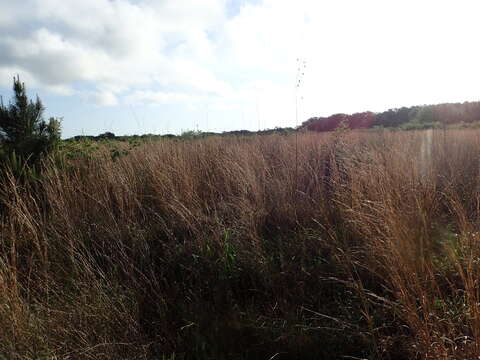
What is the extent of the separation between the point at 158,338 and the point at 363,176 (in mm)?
2286

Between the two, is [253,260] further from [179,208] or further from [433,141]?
[433,141]

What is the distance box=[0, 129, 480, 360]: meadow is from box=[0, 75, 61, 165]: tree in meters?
1.13

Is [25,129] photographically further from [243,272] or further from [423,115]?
[423,115]

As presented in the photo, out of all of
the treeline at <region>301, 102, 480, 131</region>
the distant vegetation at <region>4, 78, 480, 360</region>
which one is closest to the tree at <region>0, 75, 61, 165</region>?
the distant vegetation at <region>4, 78, 480, 360</region>

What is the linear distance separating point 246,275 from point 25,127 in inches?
183

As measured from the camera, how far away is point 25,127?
5.04 meters

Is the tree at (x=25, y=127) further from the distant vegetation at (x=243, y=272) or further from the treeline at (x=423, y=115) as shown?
the treeline at (x=423, y=115)

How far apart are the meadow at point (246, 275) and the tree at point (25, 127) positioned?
1.13m

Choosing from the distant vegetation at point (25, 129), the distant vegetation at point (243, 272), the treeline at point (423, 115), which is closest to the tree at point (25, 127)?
the distant vegetation at point (25, 129)

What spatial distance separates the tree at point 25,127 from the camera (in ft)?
15.6

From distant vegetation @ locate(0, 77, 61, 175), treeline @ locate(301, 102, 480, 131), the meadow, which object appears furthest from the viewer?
treeline @ locate(301, 102, 480, 131)

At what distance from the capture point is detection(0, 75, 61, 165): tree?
15.6 ft

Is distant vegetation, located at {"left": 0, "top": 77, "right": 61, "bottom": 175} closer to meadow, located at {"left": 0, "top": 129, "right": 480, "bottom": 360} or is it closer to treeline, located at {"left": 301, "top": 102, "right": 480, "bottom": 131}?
meadow, located at {"left": 0, "top": 129, "right": 480, "bottom": 360}

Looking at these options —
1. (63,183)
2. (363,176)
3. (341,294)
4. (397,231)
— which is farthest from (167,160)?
(397,231)
